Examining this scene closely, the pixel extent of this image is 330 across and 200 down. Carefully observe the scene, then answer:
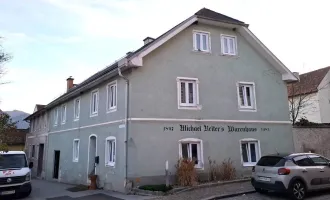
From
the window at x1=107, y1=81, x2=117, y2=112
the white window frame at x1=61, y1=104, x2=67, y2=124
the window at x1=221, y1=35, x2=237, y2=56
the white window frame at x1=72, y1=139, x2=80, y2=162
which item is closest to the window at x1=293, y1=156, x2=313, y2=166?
the window at x1=221, y1=35, x2=237, y2=56

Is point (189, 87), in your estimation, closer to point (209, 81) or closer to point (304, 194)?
point (209, 81)

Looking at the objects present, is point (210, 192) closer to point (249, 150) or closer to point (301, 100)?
point (249, 150)

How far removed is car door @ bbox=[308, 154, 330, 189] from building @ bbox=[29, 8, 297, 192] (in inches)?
192

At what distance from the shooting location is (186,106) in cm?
1534

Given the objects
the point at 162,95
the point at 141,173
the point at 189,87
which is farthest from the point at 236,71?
the point at 141,173

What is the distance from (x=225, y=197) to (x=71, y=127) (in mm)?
14138

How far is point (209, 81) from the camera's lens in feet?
53.4

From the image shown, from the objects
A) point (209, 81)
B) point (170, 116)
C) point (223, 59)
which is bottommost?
point (170, 116)

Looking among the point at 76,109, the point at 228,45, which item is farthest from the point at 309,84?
the point at 76,109

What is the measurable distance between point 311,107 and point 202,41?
17.7 metres

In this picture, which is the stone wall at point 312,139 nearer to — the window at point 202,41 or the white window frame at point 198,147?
the white window frame at point 198,147

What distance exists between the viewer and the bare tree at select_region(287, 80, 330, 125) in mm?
28703

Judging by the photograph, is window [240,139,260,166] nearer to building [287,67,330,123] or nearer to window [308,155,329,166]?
window [308,155,329,166]

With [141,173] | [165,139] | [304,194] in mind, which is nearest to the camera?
[304,194]
